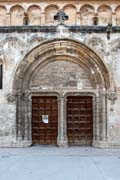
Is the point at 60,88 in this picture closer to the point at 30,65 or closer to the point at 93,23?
the point at 30,65

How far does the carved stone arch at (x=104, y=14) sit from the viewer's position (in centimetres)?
1245

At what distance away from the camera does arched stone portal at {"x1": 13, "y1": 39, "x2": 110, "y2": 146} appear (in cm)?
1021

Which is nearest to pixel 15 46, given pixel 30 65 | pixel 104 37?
pixel 30 65

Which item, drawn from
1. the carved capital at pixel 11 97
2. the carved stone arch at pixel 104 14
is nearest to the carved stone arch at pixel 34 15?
the carved stone arch at pixel 104 14

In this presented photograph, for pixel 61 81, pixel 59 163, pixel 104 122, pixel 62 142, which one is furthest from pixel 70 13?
pixel 59 163

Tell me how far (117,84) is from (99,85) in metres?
0.62

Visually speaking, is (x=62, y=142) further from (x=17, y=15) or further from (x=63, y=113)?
(x=17, y=15)

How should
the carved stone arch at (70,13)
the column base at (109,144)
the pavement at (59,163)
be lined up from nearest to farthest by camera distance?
the pavement at (59,163) < the column base at (109,144) < the carved stone arch at (70,13)

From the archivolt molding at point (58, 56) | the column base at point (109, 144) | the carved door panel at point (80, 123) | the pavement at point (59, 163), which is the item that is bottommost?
the pavement at point (59, 163)

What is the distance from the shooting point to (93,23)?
1242 cm

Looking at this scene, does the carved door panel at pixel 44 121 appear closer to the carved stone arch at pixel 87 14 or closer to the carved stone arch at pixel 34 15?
the carved stone arch at pixel 34 15

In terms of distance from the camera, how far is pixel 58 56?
419 inches

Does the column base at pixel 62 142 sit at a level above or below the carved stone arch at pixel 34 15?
below

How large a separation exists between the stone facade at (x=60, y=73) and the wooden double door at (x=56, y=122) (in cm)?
22
